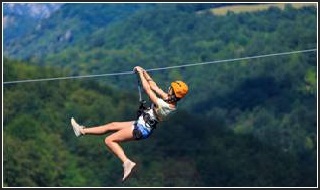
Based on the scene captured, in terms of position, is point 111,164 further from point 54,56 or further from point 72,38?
point 72,38

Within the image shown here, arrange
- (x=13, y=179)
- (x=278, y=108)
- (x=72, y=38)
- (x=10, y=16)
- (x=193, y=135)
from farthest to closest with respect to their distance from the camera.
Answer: (x=10, y=16)
(x=72, y=38)
(x=278, y=108)
(x=193, y=135)
(x=13, y=179)

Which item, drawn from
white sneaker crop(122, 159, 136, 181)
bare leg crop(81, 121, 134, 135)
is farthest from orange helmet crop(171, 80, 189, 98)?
white sneaker crop(122, 159, 136, 181)

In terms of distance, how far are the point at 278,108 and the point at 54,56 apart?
4625 centimetres

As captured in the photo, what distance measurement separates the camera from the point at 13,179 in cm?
8256

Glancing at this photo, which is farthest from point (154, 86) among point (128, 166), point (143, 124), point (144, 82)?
point (128, 166)

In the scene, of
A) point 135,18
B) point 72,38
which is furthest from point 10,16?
point 135,18

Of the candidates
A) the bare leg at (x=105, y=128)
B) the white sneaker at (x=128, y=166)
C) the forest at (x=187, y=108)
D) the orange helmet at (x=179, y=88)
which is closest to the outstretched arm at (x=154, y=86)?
the orange helmet at (x=179, y=88)

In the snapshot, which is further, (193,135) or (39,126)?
(193,135)

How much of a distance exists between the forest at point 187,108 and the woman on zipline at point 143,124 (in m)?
67.7

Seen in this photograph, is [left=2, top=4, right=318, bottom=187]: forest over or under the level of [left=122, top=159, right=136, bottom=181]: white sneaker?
under

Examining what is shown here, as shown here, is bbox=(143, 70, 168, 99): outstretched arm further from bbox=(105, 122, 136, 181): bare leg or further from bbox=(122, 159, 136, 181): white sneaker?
bbox=(122, 159, 136, 181): white sneaker

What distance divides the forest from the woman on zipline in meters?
67.7

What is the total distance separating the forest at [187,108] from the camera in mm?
89125

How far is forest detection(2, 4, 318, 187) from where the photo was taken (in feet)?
292
